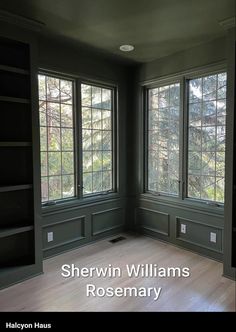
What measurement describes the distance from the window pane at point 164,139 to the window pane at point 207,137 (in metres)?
0.21

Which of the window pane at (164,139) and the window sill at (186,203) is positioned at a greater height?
the window pane at (164,139)

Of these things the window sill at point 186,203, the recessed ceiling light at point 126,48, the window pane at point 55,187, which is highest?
the recessed ceiling light at point 126,48

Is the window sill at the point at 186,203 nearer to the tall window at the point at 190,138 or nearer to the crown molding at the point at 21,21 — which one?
the tall window at the point at 190,138

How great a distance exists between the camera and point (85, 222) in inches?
135

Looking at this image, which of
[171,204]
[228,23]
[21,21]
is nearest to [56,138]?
[21,21]

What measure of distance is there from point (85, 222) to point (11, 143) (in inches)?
61.4

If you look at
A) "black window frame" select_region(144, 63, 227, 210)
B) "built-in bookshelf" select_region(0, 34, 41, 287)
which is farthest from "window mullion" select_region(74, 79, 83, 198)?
"black window frame" select_region(144, 63, 227, 210)

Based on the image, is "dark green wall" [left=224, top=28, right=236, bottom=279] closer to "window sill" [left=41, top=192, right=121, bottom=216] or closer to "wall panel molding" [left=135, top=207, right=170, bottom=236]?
"wall panel molding" [left=135, top=207, right=170, bottom=236]

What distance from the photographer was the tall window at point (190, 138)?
2.99 metres

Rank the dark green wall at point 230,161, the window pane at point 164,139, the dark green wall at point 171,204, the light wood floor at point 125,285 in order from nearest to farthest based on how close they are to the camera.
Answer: the light wood floor at point 125,285 → the dark green wall at point 230,161 → the dark green wall at point 171,204 → the window pane at point 164,139

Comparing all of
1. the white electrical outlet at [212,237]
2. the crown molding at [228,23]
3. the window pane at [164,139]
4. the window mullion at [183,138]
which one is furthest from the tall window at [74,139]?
the crown molding at [228,23]

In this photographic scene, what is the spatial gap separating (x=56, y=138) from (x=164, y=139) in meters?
1.50

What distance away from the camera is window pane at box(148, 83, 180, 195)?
341cm
